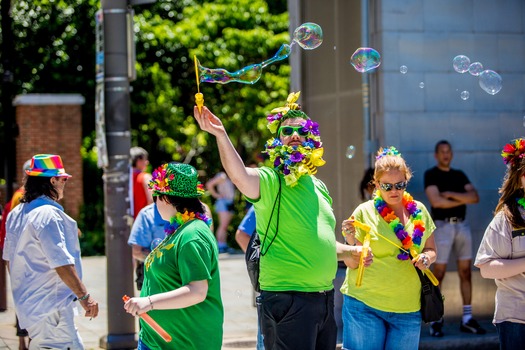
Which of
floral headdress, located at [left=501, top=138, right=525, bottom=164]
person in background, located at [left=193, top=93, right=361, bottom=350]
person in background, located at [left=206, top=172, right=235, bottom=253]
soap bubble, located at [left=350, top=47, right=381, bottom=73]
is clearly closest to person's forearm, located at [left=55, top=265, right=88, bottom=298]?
person in background, located at [left=193, top=93, right=361, bottom=350]

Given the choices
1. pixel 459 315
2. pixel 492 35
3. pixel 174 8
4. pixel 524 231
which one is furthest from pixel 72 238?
pixel 174 8

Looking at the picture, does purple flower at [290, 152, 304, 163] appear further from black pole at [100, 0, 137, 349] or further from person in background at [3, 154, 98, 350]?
black pole at [100, 0, 137, 349]

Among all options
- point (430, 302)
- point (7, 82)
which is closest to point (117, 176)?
point (430, 302)

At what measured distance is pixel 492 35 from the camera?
10.3m

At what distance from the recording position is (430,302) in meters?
5.98

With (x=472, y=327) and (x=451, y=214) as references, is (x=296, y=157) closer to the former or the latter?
(x=451, y=214)

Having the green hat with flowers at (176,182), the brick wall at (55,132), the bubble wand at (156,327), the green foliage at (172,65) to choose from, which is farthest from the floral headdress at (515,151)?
the green foliage at (172,65)

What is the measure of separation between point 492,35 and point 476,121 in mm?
969

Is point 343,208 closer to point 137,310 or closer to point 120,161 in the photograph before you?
point 120,161

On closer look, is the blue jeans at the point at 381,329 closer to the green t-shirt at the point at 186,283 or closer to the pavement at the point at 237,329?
the green t-shirt at the point at 186,283

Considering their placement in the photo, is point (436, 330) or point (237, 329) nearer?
point (436, 330)

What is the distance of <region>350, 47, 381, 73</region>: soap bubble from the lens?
7316mm

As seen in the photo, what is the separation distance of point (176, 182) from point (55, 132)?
15143 millimetres

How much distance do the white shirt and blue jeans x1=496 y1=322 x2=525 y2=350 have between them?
262 cm
